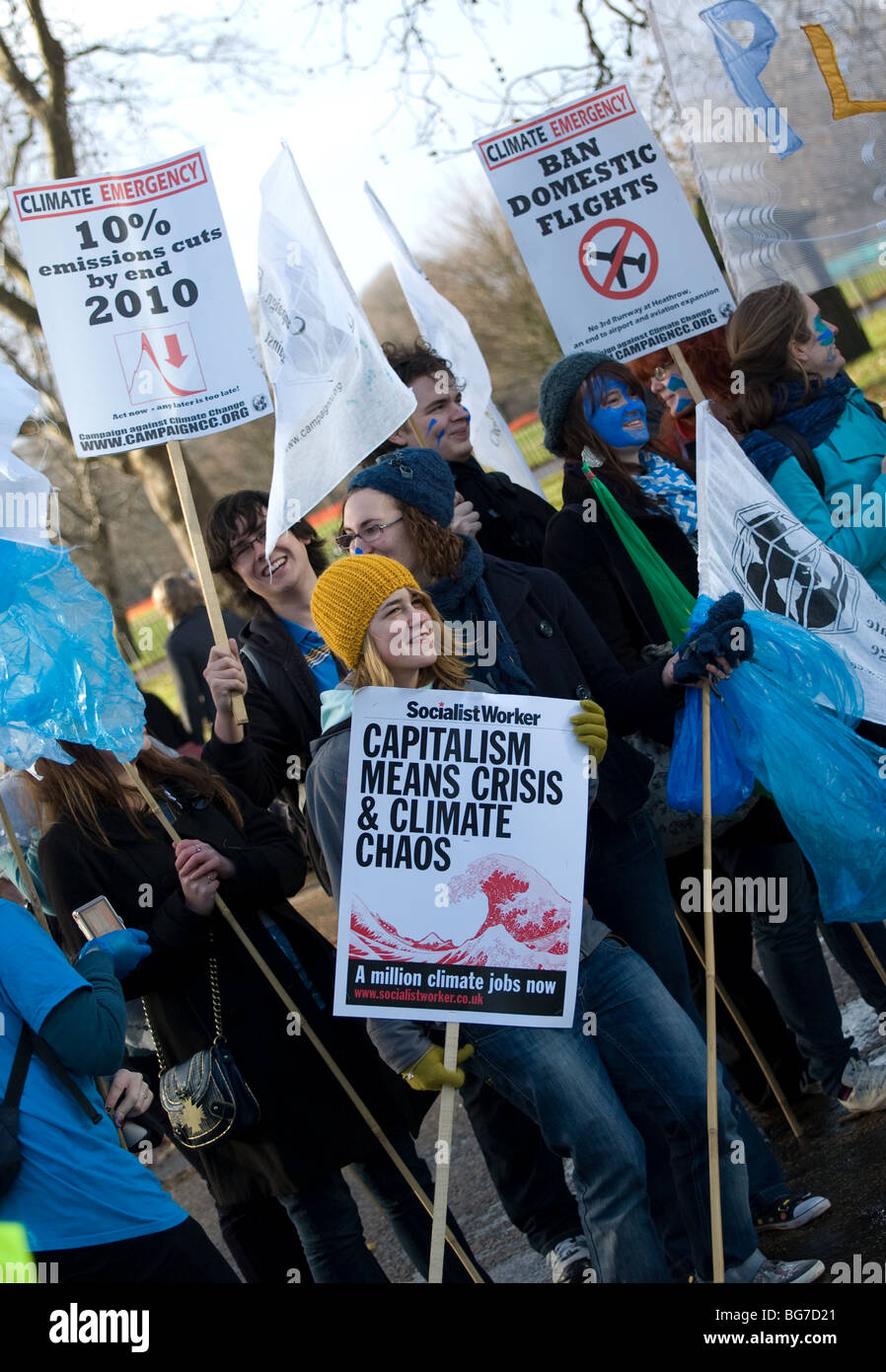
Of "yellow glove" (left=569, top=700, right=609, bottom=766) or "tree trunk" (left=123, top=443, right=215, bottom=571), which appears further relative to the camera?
"tree trunk" (left=123, top=443, right=215, bottom=571)

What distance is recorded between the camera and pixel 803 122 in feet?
17.5

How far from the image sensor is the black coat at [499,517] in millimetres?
5035

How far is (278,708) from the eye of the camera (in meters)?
4.36

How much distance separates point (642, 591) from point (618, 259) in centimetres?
139

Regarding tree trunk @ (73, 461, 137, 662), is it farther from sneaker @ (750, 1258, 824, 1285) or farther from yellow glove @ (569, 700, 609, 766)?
sneaker @ (750, 1258, 824, 1285)

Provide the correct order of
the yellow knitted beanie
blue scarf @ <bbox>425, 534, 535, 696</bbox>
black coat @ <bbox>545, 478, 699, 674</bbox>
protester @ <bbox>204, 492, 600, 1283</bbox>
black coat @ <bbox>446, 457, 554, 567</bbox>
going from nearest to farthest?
the yellow knitted beanie → blue scarf @ <bbox>425, 534, 535, 696</bbox> → protester @ <bbox>204, 492, 600, 1283</bbox> → black coat @ <bbox>545, 478, 699, 674</bbox> → black coat @ <bbox>446, 457, 554, 567</bbox>

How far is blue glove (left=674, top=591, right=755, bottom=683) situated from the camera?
3.83m

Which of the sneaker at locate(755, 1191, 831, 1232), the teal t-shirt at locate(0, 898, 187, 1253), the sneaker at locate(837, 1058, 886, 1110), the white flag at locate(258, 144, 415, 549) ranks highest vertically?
the white flag at locate(258, 144, 415, 549)

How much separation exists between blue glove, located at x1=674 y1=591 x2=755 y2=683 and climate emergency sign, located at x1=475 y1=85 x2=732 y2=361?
1576 mm

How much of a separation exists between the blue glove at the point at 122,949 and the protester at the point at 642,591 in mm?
1654

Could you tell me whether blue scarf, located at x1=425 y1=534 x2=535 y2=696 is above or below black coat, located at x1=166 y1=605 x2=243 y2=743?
below

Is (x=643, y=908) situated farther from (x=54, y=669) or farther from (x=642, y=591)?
(x=54, y=669)

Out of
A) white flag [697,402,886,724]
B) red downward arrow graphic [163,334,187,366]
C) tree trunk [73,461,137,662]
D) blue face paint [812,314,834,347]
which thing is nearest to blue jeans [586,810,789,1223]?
white flag [697,402,886,724]

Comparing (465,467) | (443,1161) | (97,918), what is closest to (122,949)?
(97,918)
